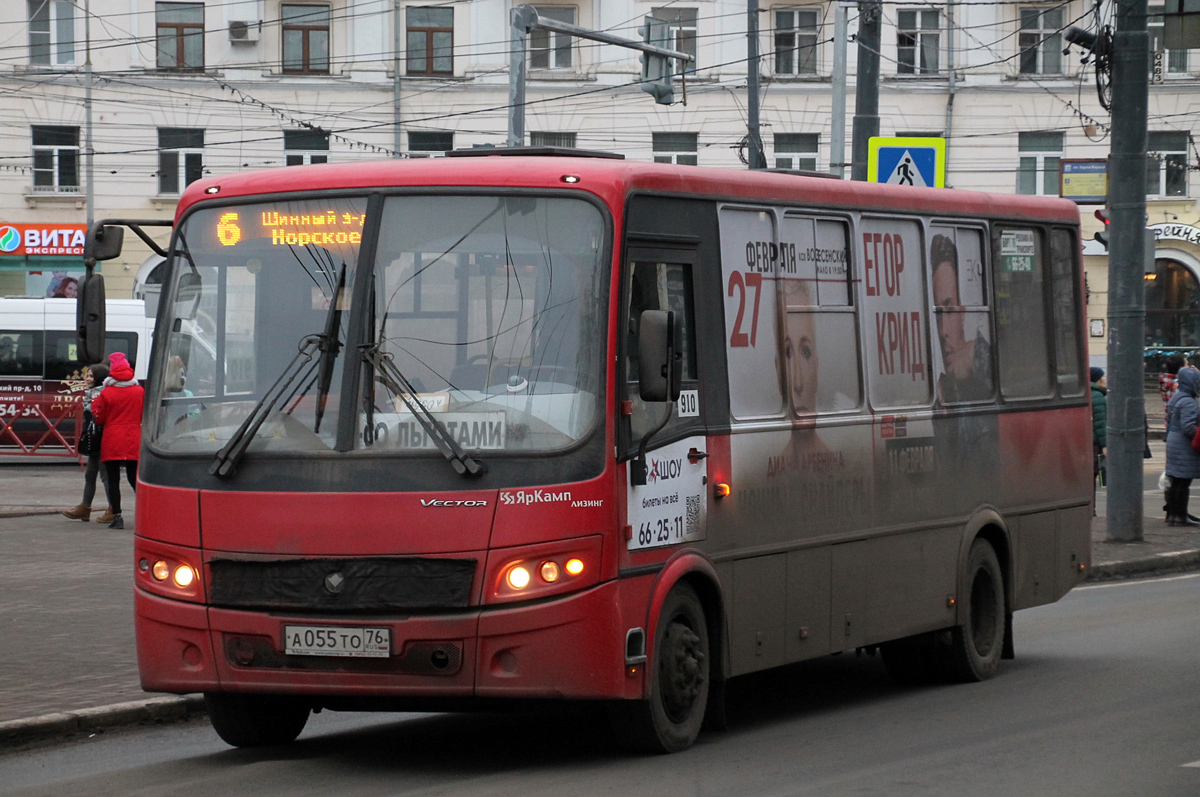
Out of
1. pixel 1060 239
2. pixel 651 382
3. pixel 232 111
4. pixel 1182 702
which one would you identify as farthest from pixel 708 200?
pixel 232 111

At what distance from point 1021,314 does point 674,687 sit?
15.2 ft

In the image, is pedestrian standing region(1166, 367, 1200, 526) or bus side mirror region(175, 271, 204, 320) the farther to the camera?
pedestrian standing region(1166, 367, 1200, 526)

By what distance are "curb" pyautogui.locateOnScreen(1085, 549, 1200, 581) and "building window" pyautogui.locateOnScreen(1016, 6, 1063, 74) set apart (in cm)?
2845

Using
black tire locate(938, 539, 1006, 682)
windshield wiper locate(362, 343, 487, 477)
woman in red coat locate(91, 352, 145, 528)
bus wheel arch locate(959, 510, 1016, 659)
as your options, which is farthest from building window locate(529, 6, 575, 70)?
windshield wiper locate(362, 343, 487, 477)

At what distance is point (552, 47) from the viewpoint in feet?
144

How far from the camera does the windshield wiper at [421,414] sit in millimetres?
7324

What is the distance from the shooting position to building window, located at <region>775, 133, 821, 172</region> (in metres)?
45.2

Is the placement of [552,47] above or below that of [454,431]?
above

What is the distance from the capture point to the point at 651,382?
7.46 m

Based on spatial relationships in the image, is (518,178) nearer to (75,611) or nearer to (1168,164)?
(75,611)

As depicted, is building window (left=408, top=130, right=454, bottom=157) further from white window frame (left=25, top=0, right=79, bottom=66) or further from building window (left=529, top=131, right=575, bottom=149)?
white window frame (left=25, top=0, right=79, bottom=66)

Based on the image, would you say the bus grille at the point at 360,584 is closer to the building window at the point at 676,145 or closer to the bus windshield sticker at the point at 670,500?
the bus windshield sticker at the point at 670,500

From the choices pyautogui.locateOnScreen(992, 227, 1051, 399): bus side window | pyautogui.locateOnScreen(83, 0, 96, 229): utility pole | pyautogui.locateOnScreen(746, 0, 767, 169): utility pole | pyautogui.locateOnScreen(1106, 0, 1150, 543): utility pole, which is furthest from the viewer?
pyautogui.locateOnScreen(83, 0, 96, 229): utility pole

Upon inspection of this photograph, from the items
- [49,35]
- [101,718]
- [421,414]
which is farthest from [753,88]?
[421,414]
